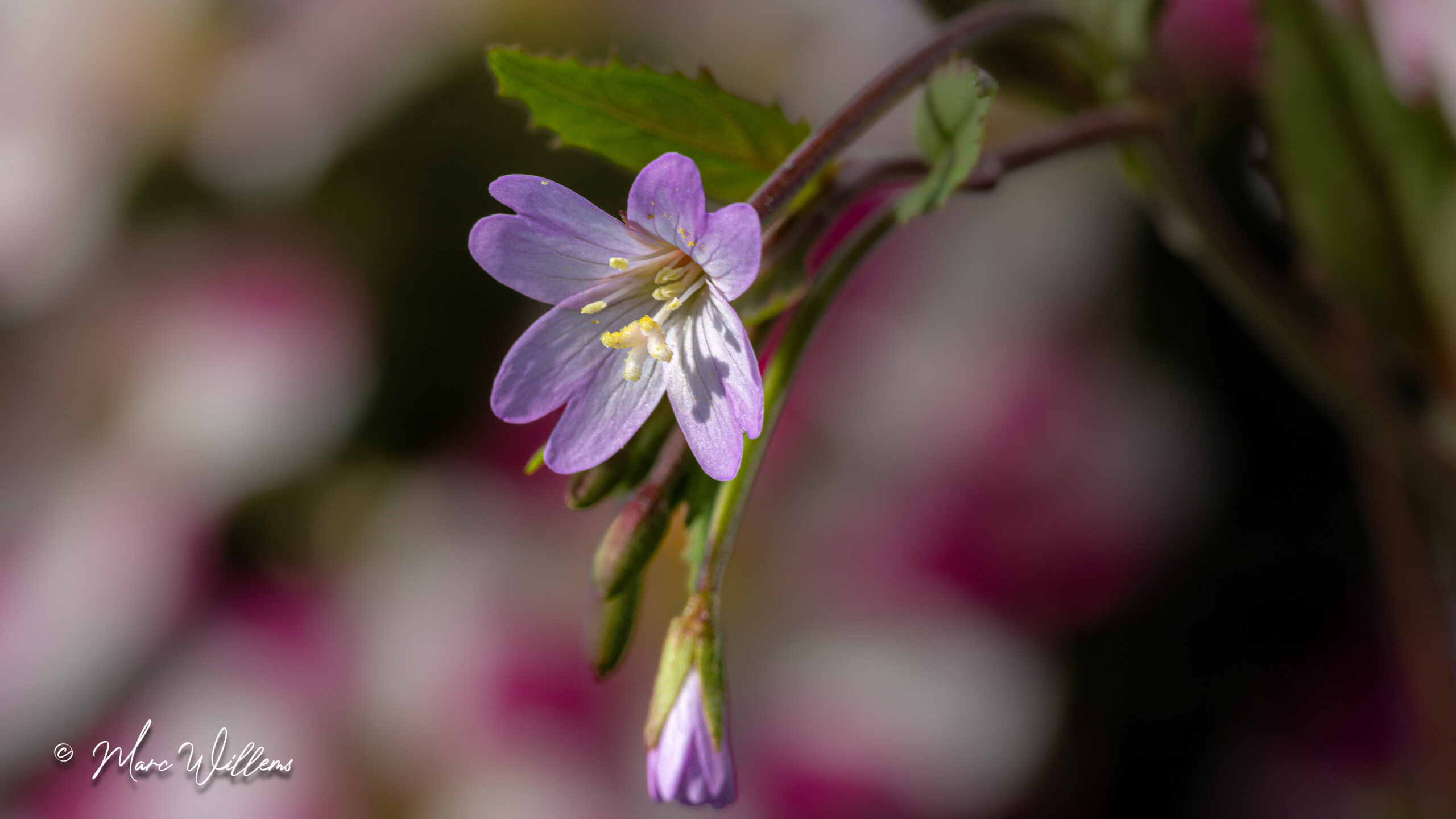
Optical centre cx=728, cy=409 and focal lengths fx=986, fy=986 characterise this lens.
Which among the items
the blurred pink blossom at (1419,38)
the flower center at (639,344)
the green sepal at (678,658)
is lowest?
the blurred pink blossom at (1419,38)

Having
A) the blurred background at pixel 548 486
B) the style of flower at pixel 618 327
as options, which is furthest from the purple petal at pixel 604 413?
the blurred background at pixel 548 486

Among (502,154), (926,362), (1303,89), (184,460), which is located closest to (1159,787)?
(926,362)

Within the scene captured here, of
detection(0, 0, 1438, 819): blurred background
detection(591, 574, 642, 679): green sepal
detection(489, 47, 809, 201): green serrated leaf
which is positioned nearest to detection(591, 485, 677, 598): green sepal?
detection(591, 574, 642, 679): green sepal

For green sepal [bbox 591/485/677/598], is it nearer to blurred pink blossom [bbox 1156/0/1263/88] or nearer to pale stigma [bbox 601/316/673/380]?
pale stigma [bbox 601/316/673/380]

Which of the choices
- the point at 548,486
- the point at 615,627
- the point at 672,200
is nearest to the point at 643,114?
the point at 672,200

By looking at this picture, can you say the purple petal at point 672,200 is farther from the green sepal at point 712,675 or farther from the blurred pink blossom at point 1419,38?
the blurred pink blossom at point 1419,38

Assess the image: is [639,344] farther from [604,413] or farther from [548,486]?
[548,486]

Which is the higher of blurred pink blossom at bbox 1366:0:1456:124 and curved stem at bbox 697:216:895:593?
Answer: curved stem at bbox 697:216:895:593
